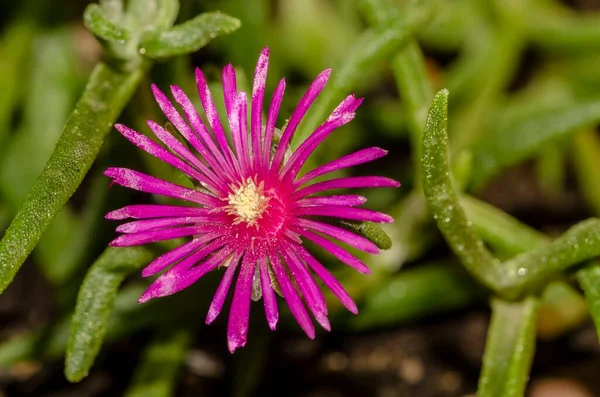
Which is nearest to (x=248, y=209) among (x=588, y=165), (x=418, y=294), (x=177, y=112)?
(x=177, y=112)

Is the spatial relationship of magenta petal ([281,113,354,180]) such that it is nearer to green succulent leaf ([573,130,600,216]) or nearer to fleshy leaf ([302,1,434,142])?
fleshy leaf ([302,1,434,142])

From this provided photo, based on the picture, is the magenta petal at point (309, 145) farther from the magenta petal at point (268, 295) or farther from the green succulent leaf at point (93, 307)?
the green succulent leaf at point (93, 307)

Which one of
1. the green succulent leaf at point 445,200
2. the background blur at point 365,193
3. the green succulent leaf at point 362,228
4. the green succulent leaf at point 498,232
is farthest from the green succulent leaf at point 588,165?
the green succulent leaf at point 362,228

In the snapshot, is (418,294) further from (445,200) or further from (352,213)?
(352,213)

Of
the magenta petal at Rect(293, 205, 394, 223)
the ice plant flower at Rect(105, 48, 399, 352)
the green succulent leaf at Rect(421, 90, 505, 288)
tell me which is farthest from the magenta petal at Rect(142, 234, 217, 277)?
the green succulent leaf at Rect(421, 90, 505, 288)

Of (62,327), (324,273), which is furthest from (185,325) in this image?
(324,273)
